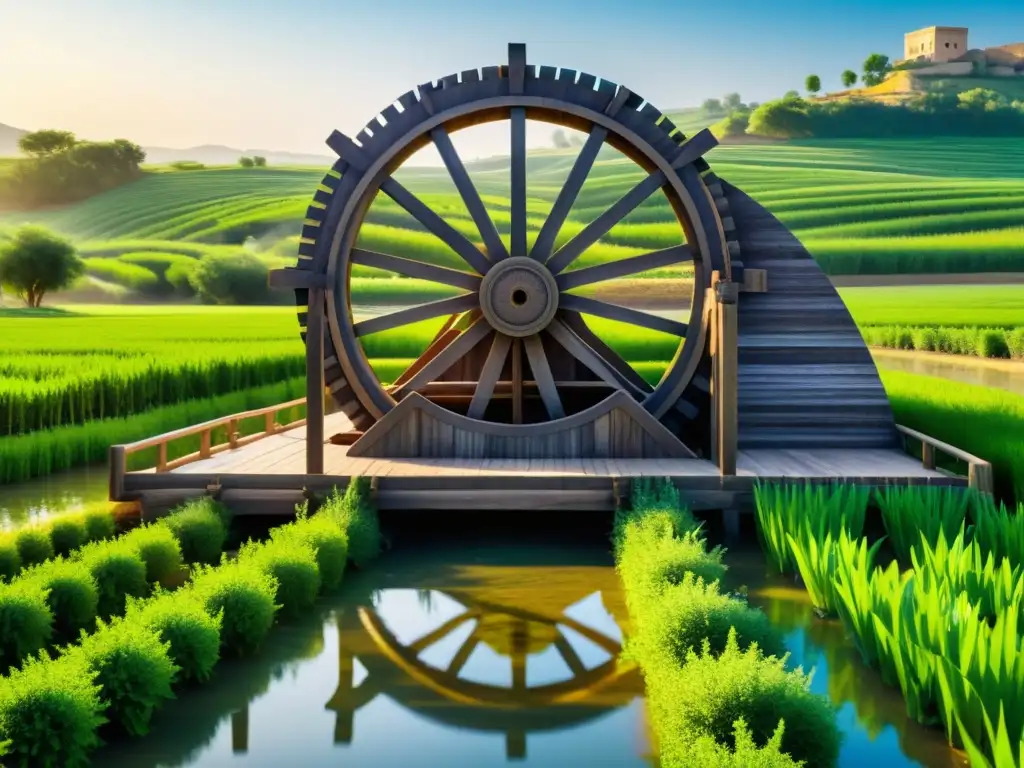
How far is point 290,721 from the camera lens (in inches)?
171

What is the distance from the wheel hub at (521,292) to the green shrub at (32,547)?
3.24 meters

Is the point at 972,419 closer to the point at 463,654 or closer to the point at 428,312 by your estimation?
the point at 428,312

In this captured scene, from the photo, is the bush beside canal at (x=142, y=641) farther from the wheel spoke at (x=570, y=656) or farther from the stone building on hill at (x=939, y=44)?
the stone building on hill at (x=939, y=44)

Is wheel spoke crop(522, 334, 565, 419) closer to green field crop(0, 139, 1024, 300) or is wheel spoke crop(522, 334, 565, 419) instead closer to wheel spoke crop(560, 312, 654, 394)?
wheel spoke crop(560, 312, 654, 394)

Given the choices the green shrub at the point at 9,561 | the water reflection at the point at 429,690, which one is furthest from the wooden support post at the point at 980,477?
the green shrub at the point at 9,561

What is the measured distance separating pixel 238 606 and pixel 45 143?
146 feet

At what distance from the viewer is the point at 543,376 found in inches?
314

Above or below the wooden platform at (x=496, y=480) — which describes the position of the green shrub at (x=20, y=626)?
below

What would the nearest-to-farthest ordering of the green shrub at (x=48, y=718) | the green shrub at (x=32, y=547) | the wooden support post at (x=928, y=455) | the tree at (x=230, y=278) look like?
the green shrub at (x=48, y=718) → the green shrub at (x=32, y=547) → the wooden support post at (x=928, y=455) → the tree at (x=230, y=278)

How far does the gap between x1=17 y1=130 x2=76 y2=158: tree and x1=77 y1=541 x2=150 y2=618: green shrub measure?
43.2 meters

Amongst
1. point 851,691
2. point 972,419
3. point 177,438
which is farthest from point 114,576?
point 972,419

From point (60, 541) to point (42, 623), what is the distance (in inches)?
70.9

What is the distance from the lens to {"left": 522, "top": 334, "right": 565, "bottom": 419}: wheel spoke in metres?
7.96

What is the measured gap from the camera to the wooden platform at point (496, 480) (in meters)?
6.84
